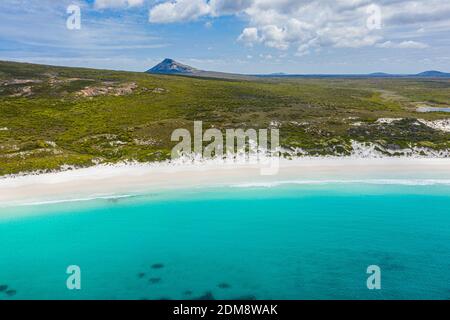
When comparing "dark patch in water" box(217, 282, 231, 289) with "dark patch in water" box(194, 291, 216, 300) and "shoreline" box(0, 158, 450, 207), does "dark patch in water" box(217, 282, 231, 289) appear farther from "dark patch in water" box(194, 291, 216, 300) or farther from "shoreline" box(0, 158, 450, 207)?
"shoreline" box(0, 158, 450, 207)

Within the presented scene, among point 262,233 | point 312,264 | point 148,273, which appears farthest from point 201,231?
point 312,264

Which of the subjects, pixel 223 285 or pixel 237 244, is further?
pixel 237 244

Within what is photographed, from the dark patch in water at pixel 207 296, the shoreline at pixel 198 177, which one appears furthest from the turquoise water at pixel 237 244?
the shoreline at pixel 198 177

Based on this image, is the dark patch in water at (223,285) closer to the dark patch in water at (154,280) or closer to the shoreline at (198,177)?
the dark patch in water at (154,280)

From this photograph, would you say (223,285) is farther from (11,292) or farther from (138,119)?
(138,119)

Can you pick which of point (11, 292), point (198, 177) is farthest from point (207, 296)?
point (198, 177)

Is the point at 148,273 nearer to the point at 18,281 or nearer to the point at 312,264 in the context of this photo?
the point at 18,281
